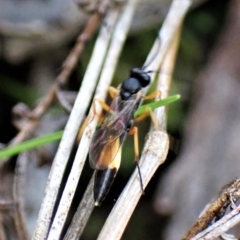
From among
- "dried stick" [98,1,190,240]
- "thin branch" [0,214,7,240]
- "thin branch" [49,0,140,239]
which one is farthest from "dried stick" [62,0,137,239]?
"thin branch" [0,214,7,240]

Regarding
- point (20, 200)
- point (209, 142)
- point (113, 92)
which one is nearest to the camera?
point (20, 200)

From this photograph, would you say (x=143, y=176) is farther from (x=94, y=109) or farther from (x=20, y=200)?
(x=20, y=200)

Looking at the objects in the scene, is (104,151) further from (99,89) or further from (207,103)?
(207,103)

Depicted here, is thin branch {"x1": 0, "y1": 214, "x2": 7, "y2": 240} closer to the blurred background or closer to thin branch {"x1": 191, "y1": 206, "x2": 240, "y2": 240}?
the blurred background

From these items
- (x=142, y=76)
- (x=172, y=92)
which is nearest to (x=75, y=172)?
(x=142, y=76)

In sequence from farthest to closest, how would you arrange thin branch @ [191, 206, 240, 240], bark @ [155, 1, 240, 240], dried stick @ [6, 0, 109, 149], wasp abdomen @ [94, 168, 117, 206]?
bark @ [155, 1, 240, 240], dried stick @ [6, 0, 109, 149], wasp abdomen @ [94, 168, 117, 206], thin branch @ [191, 206, 240, 240]

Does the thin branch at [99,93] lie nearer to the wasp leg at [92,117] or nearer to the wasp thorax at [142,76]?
the wasp leg at [92,117]

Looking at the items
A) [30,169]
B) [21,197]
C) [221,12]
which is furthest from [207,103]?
[21,197]
